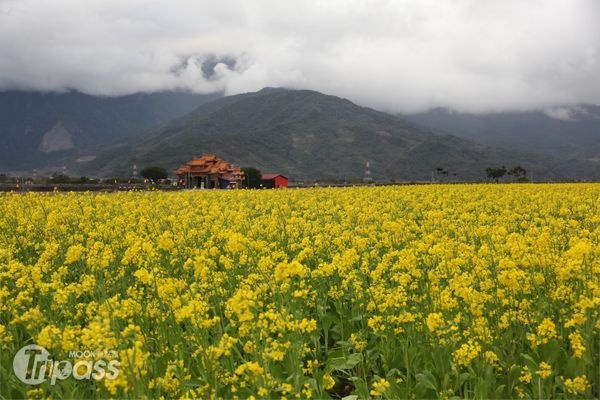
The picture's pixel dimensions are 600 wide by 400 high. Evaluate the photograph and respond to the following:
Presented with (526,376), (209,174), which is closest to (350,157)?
(209,174)

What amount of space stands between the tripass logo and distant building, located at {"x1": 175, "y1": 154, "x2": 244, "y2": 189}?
5873cm

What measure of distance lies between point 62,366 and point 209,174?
207 ft

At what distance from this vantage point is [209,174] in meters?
66.3

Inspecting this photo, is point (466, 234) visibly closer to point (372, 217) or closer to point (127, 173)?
Answer: point (372, 217)

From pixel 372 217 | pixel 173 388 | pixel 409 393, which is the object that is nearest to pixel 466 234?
pixel 372 217

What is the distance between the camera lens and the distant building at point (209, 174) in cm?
6550

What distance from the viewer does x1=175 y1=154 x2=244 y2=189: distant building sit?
215ft

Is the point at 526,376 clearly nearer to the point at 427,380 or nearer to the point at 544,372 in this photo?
the point at 544,372

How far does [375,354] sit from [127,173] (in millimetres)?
165789

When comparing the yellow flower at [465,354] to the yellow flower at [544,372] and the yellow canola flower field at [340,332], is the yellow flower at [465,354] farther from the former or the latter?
the yellow flower at [544,372]

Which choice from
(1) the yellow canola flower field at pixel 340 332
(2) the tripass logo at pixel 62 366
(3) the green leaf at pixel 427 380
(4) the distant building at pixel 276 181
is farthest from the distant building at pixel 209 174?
(3) the green leaf at pixel 427 380

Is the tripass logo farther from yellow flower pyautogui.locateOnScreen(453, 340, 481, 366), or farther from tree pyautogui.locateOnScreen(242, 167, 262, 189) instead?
tree pyautogui.locateOnScreen(242, 167, 262, 189)

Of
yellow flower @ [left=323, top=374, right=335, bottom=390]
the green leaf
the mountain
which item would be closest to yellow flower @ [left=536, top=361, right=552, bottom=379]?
the green leaf

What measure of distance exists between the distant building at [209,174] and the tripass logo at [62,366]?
58.7 metres
